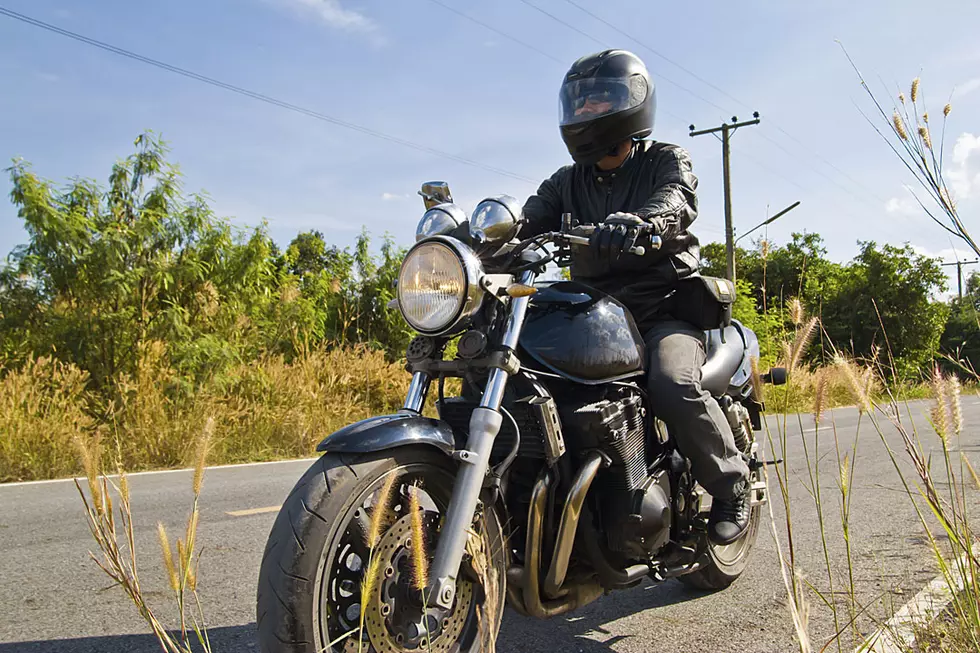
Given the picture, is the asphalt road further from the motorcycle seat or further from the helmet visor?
the helmet visor

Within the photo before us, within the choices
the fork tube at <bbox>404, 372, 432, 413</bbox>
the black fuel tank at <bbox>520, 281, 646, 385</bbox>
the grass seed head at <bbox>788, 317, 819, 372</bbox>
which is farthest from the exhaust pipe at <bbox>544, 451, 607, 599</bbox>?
the grass seed head at <bbox>788, 317, 819, 372</bbox>

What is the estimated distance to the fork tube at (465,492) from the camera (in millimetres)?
2105

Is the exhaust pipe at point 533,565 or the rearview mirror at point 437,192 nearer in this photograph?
the exhaust pipe at point 533,565

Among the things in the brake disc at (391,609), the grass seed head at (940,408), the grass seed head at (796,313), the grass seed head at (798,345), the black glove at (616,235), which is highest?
the black glove at (616,235)

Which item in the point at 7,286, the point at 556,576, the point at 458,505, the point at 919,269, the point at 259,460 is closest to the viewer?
the point at 458,505

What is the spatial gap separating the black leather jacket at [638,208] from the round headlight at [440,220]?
56 centimetres

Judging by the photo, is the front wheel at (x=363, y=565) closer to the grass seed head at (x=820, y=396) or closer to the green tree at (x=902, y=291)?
the grass seed head at (x=820, y=396)

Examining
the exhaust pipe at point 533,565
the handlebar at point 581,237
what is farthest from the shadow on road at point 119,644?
the handlebar at point 581,237

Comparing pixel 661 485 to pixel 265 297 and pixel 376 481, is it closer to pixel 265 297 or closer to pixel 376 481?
pixel 376 481

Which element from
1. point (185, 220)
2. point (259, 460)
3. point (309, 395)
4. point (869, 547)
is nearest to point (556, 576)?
point (869, 547)

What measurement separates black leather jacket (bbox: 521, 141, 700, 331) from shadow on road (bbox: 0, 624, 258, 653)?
6.34 ft

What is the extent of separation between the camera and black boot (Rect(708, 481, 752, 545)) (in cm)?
314

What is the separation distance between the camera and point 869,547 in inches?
172

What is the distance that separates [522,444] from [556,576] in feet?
1.42
